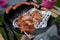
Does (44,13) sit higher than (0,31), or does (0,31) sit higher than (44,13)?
(44,13)

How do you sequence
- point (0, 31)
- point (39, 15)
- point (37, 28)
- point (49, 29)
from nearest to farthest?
point (49, 29), point (37, 28), point (39, 15), point (0, 31)

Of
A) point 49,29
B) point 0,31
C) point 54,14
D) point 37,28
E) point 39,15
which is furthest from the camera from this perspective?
point 0,31

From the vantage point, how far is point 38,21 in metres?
2.32

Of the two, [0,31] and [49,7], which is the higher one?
[49,7]

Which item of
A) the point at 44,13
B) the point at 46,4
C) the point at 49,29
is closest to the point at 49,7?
the point at 46,4

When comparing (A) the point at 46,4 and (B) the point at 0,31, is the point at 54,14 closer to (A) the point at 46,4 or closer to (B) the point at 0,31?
(A) the point at 46,4

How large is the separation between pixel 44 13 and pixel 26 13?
19 cm

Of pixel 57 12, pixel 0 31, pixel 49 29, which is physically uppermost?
pixel 49 29

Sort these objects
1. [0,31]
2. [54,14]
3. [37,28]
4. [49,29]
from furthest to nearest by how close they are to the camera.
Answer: [0,31] → [54,14] → [37,28] → [49,29]

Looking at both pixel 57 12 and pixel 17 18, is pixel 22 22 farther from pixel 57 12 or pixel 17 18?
pixel 57 12

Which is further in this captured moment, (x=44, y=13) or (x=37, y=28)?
(x=44, y=13)

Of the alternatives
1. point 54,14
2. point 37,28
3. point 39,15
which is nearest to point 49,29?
point 37,28

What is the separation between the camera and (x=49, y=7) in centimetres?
268

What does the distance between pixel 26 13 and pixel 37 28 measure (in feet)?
0.88
